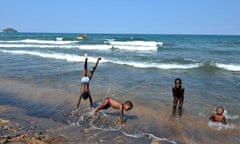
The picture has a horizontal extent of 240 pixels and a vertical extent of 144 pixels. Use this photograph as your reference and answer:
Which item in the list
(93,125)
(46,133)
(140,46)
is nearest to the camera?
(46,133)

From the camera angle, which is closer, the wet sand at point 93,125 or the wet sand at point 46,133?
the wet sand at point 46,133

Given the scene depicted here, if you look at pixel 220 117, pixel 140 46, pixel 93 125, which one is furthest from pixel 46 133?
pixel 140 46

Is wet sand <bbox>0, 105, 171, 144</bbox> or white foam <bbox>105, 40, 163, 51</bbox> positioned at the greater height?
white foam <bbox>105, 40, 163, 51</bbox>

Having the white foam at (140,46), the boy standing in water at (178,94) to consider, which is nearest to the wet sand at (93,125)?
the boy standing in water at (178,94)

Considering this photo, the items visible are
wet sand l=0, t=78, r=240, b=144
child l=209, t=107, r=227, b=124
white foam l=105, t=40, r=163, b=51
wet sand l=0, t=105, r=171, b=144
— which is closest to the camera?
wet sand l=0, t=105, r=171, b=144

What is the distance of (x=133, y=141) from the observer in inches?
221

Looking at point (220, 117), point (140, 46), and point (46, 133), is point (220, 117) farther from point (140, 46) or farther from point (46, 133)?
point (140, 46)

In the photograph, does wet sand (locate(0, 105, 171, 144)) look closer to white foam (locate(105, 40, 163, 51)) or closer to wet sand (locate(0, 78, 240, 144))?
wet sand (locate(0, 78, 240, 144))

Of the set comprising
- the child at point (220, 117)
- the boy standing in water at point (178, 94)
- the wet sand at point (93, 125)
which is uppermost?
the boy standing in water at point (178, 94)

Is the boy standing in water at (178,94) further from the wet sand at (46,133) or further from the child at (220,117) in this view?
the wet sand at (46,133)

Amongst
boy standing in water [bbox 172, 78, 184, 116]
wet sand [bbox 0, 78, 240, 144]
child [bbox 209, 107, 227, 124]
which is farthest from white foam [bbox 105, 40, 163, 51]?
child [bbox 209, 107, 227, 124]

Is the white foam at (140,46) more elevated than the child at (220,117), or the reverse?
the white foam at (140,46)

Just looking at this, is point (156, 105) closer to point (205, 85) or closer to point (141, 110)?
point (141, 110)

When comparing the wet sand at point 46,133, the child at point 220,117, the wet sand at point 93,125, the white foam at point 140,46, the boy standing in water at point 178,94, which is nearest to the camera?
the wet sand at point 46,133
